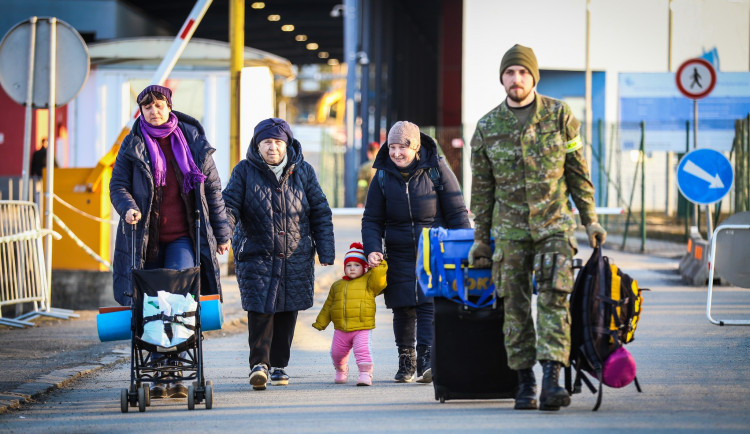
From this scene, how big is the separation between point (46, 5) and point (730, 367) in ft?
91.1

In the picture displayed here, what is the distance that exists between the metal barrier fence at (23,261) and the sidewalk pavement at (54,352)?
0.21 metres

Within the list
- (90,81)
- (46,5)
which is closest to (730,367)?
(90,81)

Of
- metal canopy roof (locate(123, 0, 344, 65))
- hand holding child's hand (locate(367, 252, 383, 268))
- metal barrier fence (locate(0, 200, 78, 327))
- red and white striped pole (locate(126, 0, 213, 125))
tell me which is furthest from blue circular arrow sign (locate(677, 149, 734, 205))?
metal canopy roof (locate(123, 0, 344, 65))

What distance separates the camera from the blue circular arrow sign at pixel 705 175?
46.5 ft

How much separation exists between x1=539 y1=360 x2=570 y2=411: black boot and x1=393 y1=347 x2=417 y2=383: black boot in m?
1.60

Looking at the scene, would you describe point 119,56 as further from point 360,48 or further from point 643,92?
point 360,48

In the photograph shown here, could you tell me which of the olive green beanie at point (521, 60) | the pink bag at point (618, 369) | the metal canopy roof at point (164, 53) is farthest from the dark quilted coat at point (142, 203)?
the metal canopy roof at point (164, 53)

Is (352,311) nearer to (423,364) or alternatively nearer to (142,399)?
(423,364)

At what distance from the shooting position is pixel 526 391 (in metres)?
6.54

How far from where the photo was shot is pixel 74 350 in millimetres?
9578

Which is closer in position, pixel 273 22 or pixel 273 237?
pixel 273 237

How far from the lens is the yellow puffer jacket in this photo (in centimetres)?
784

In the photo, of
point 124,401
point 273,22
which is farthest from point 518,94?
point 273,22

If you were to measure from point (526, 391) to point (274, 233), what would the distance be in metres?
2.10
